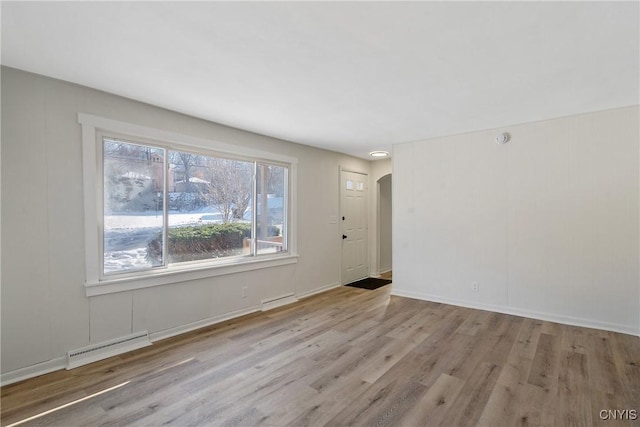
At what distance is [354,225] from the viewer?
5.99 meters

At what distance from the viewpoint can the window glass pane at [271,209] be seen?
14.3 feet

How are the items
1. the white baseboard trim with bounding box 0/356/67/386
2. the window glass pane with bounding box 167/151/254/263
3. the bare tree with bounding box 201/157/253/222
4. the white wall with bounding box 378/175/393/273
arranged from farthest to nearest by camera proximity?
the white wall with bounding box 378/175/393/273
the bare tree with bounding box 201/157/253/222
the window glass pane with bounding box 167/151/254/263
the white baseboard trim with bounding box 0/356/67/386

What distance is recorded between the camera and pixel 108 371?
8.34 ft

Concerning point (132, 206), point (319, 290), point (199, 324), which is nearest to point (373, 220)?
point (319, 290)

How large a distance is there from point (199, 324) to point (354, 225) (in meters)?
3.38

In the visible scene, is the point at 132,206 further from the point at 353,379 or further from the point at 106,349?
the point at 353,379

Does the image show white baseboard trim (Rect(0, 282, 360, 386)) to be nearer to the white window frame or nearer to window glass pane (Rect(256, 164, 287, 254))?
the white window frame

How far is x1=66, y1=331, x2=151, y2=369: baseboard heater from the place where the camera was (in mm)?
2618

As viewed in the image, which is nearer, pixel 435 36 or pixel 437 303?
pixel 435 36

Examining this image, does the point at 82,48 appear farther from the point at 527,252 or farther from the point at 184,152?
the point at 527,252

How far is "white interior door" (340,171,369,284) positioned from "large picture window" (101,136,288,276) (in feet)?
5.06

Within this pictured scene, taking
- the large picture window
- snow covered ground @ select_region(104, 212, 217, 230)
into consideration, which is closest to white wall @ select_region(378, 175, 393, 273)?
the large picture window

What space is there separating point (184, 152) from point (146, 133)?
457 mm

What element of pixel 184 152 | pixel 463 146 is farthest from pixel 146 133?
pixel 463 146
